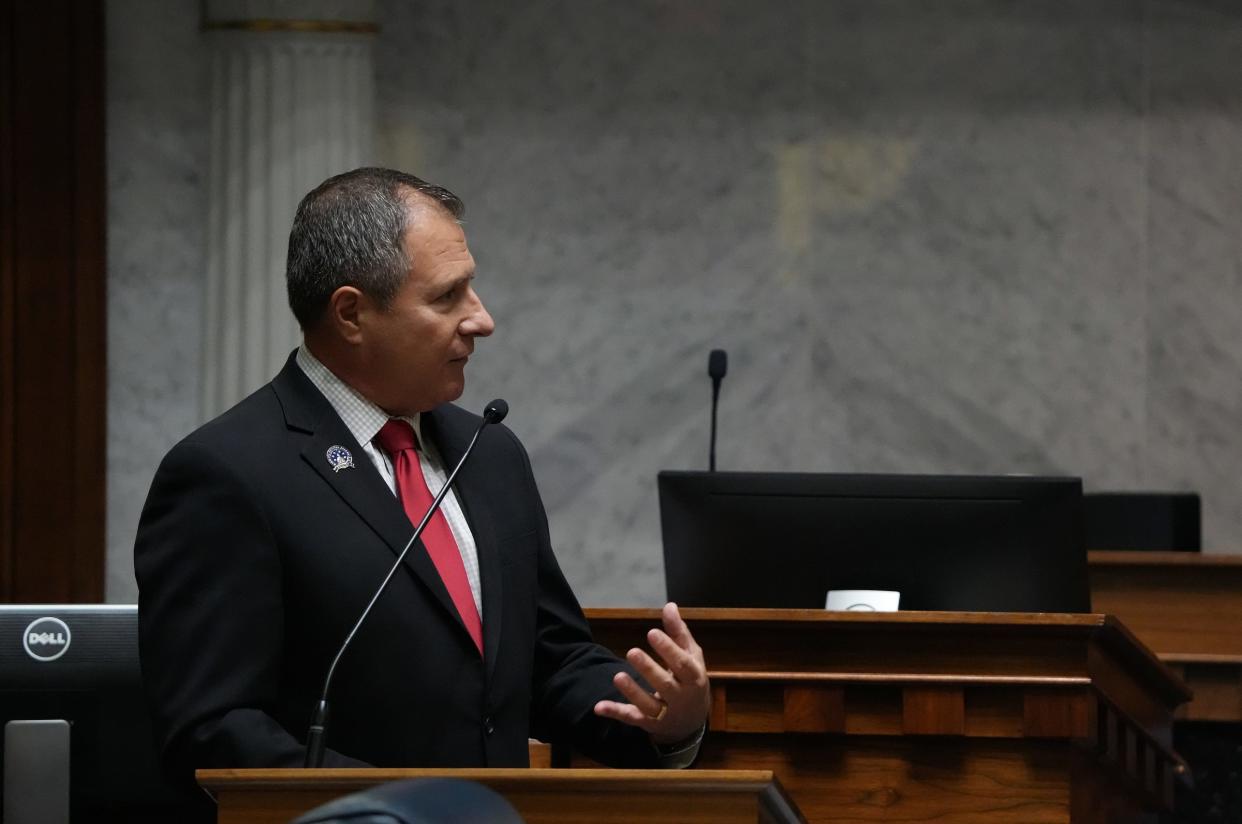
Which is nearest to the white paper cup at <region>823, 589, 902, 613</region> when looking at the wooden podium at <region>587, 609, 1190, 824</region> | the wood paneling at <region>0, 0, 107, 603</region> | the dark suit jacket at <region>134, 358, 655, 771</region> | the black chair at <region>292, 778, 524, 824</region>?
the wooden podium at <region>587, 609, 1190, 824</region>

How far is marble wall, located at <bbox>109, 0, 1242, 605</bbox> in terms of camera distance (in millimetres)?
6062

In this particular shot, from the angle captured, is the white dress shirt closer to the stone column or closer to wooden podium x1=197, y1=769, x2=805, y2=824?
wooden podium x1=197, y1=769, x2=805, y2=824

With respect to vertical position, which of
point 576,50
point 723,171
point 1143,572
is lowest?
point 1143,572

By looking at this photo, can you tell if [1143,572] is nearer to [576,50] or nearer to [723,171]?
[723,171]

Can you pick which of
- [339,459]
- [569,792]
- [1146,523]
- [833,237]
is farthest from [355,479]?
[833,237]

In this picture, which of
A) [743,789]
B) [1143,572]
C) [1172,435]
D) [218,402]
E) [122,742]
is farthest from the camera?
[1172,435]

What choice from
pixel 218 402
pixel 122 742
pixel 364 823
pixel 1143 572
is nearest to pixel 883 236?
pixel 1143 572

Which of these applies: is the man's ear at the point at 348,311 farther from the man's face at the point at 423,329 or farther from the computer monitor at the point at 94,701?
the computer monitor at the point at 94,701

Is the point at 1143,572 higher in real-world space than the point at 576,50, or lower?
lower

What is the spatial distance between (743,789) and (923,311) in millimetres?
4442

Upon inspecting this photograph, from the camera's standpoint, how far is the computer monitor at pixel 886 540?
3.06 meters

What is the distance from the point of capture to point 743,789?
1.79 m

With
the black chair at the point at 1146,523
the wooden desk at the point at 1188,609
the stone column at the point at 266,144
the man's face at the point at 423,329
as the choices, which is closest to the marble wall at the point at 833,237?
the stone column at the point at 266,144

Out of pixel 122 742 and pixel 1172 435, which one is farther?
pixel 1172 435
